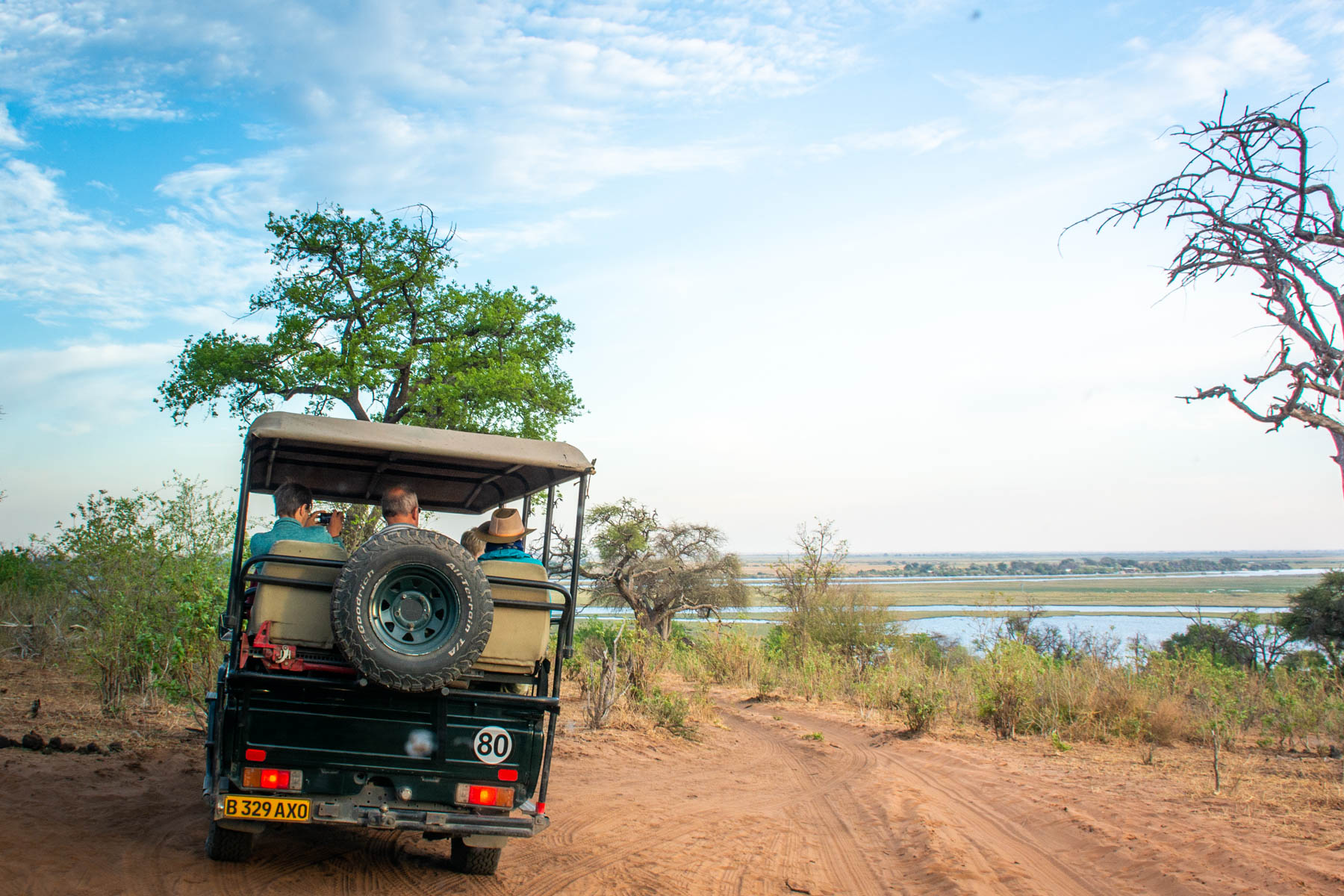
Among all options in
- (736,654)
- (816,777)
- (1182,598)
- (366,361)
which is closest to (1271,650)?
(736,654)

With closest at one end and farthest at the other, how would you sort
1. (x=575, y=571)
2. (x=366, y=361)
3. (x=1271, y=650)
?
(x=575, y=571), (x=366, y=361), (x=1271, y=650)

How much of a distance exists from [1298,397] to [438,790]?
877 cm

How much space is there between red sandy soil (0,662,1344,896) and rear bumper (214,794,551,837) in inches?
19.7

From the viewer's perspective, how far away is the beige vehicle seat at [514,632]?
15.9 feet

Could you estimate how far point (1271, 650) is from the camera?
2273cm

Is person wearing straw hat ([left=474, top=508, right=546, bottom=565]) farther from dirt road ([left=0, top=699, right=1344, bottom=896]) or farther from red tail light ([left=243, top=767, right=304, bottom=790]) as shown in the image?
dirt road ([left=0, top=699, right=1344, bottom=896])

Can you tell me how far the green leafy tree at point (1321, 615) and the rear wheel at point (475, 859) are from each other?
70.2 feet

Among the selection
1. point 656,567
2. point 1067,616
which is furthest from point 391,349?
point 1067,616

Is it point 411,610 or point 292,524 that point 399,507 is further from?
point 411,610

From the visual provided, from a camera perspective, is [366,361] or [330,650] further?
[366,361]

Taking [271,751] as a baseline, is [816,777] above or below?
below

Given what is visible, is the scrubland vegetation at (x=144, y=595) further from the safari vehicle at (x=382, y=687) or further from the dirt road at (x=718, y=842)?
the safari vehicle at (x=382, y=687)

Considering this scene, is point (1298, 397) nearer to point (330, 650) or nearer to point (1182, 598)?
point (330, 650)

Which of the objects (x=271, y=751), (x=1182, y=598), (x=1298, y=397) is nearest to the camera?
(x=271, y=751)
